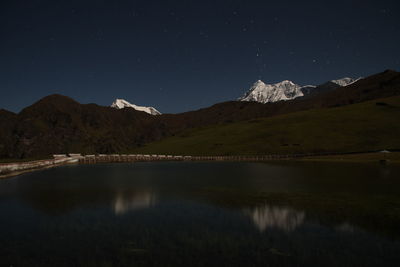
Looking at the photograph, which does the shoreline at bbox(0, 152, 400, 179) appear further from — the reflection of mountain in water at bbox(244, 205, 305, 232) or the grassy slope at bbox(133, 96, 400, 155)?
the reflection of mountain in water at bbox(244, 205, 305, 232)

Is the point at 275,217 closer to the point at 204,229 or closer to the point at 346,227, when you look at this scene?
the point at 346,227

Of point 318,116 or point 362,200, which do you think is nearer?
point 362,200

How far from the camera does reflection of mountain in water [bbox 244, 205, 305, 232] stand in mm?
23438

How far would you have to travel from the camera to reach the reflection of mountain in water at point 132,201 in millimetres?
30153

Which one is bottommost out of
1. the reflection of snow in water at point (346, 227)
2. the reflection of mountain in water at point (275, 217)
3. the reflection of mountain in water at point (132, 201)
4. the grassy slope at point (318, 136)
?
the reflection of snow in water at point (346, 227)

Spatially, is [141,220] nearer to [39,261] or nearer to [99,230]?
[99,230]

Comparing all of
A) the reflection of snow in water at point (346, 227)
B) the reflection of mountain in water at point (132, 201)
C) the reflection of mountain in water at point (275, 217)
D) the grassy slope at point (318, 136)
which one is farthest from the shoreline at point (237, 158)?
the reflection of snow in water at point (346, 227)

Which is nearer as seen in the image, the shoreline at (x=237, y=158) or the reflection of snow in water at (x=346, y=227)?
the reflection of snow in water at (x=346, y=227)

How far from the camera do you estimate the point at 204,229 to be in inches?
893

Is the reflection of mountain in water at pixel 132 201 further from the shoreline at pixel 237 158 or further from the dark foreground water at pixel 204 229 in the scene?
the shoreline at pixel 237 158

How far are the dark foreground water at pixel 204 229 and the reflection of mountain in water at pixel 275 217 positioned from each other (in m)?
0.07

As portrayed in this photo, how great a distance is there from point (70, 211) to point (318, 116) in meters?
186

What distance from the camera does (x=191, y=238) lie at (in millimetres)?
20469

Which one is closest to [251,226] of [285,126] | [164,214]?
[164,214]
